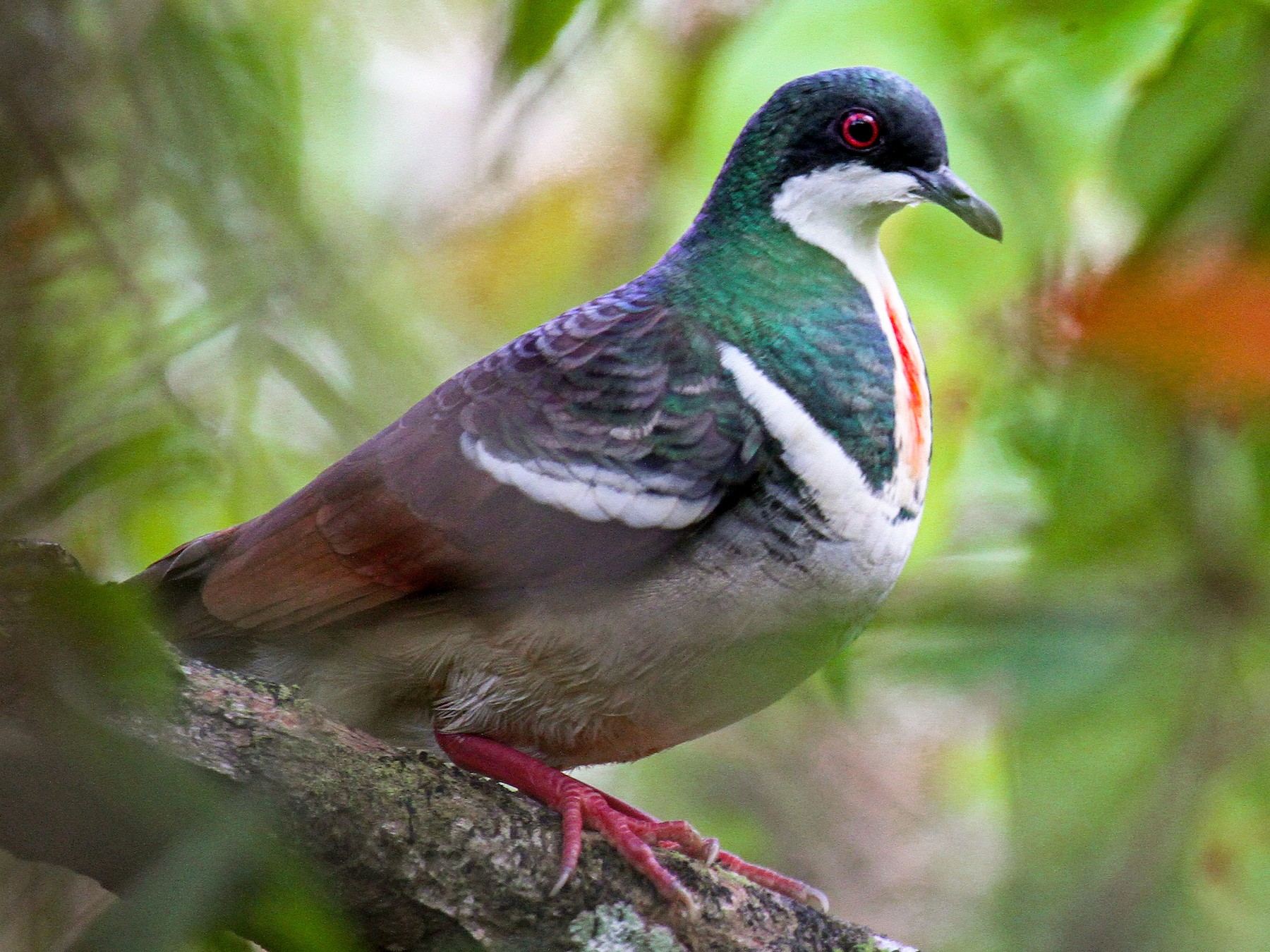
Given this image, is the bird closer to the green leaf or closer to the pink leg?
the pink leg

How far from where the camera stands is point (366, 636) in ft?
8.41

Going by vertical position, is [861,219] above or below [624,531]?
above

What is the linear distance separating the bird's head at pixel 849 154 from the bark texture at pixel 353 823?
1399 millimetres

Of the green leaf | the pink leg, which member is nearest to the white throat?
the pink leg

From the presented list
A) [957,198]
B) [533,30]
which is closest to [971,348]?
[957,198]

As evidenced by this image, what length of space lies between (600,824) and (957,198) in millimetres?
1480

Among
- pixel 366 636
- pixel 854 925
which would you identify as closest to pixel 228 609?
pixel 366 636

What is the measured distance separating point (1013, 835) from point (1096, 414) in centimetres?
66

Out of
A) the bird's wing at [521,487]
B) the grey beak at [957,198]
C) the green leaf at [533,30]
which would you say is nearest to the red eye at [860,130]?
the grey beak at [957,198]

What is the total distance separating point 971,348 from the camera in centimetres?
292

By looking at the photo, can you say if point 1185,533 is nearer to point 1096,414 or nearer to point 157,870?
point 1096,414

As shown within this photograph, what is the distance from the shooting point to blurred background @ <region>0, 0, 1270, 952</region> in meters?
1.72

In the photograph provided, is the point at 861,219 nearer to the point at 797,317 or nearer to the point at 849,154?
the point at 849,154

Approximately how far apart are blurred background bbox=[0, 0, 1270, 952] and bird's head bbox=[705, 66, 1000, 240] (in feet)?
0.52
